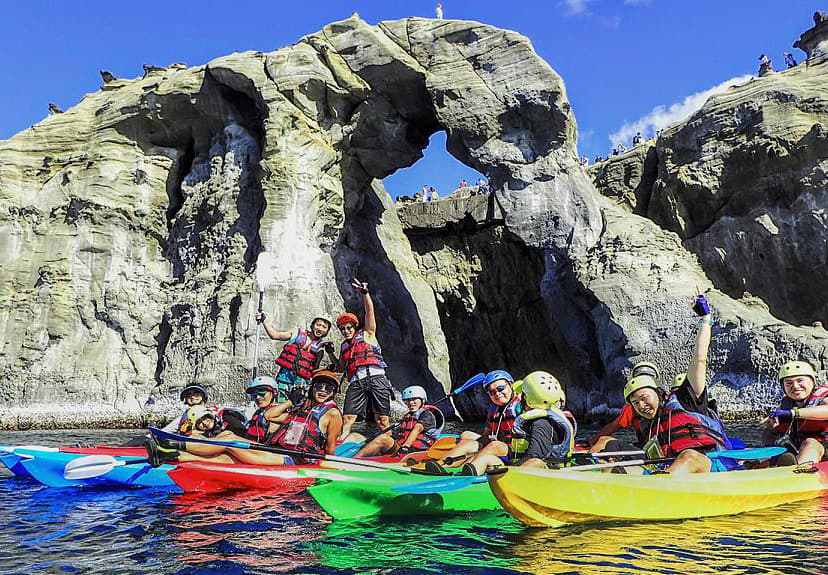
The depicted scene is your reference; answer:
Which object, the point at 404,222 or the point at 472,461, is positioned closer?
the point at 472,461

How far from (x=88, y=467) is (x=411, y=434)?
151 inches

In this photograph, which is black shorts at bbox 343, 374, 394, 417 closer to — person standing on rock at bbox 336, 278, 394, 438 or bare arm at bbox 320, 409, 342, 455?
person standing on rock at bbox 336, 278, 394, 438

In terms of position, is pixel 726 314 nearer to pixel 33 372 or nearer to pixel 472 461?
pixel 472 461

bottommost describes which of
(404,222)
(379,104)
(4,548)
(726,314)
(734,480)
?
(4,548)

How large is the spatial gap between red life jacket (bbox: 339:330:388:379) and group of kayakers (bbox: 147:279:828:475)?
0.26 feet

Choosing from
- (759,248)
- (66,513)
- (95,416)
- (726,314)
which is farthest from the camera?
(759,248)

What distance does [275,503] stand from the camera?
6.68 meters

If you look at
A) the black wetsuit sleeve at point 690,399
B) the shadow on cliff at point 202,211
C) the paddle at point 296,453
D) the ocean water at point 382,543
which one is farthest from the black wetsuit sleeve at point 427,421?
the shadow on cliff at point 202,211

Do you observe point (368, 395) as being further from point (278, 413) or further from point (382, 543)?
point (382, 543)

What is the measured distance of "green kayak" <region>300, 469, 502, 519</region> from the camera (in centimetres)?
562

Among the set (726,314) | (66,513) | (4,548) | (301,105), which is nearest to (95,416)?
(301,105)

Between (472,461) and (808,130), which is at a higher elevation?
(808,130)

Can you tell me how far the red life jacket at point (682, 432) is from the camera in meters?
6.14

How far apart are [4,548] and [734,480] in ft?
18.9
